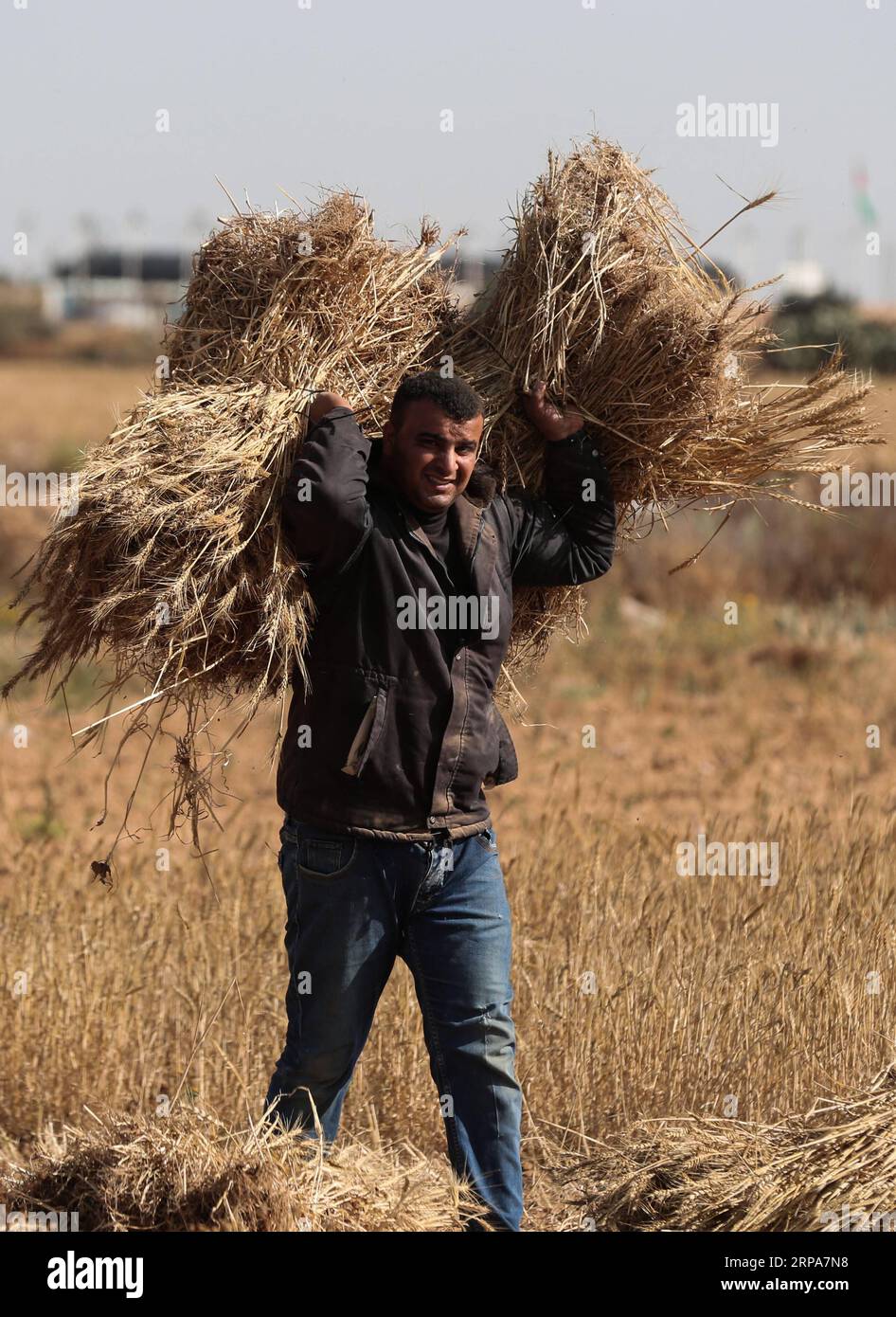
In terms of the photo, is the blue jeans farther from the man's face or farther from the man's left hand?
the man's left hand

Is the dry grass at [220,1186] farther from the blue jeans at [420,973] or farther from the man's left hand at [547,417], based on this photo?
the man's left hand at [547,417]

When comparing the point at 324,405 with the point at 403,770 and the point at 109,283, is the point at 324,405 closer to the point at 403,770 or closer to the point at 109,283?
the point at 403,770

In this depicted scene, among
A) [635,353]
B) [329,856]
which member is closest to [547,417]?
[635,353]

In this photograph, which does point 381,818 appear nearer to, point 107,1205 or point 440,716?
point 440,716

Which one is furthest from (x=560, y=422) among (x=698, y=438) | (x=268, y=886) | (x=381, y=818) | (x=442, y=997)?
(x=268, y=886)

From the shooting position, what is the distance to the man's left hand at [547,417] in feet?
12.3

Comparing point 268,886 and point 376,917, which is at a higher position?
point 376,917

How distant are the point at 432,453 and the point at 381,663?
18.6 inches

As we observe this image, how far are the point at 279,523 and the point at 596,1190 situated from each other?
1884 mm

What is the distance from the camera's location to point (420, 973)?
11.5 feet

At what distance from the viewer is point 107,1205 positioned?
339 centimetres

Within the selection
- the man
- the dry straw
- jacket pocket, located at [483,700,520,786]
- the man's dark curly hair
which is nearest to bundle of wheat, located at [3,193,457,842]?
the dry straw

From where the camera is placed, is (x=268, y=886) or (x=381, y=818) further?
(x=268, y=886)

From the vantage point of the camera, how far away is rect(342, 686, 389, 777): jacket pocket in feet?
11.0
